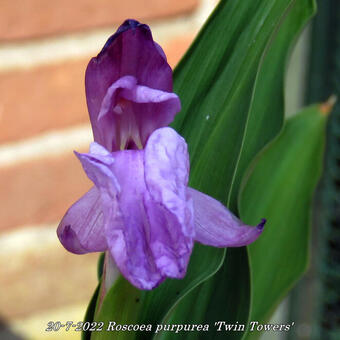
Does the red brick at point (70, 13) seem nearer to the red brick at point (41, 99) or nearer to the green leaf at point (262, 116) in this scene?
the red brick at point (41, 99)

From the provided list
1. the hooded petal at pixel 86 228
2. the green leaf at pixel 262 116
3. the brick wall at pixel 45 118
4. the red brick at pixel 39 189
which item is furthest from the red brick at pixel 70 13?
the hooded petal at pixel 86 228

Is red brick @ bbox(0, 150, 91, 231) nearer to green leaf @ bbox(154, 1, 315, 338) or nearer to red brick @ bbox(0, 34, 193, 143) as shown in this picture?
red brick @ bbox(0, 34, 193, 143)

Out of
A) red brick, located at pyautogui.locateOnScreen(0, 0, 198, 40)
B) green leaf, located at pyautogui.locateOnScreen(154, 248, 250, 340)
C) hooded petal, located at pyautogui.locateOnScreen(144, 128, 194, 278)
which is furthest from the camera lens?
red brick, located at pyautogui.locateOnScreen(0, 0, 198, 40)

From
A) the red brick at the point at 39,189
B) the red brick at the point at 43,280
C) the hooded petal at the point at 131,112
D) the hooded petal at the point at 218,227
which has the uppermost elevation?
the hooded petal at the point at 131,112

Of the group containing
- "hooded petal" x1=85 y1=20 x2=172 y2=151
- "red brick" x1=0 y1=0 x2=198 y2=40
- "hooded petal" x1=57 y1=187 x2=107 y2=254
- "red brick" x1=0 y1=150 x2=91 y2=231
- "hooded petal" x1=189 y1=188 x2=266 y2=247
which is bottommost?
"red brick" x1=0 y1=150 x2=91 y2=231

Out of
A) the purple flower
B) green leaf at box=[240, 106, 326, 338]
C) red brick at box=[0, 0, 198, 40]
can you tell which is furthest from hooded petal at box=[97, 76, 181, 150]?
red brick at box=[0, 0, 198, 40]

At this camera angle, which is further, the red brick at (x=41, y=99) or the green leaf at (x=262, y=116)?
the red brick at (x=41, y=99)

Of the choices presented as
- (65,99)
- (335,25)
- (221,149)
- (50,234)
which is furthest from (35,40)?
(335,25)
